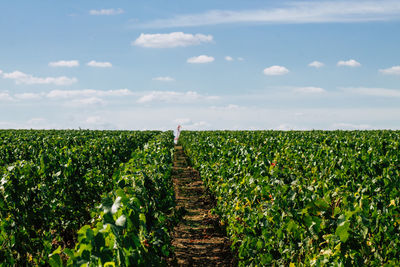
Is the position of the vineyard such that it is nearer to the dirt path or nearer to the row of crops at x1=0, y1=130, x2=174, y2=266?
the row of crops at x1=0, y1=130, x2=174, y2=266

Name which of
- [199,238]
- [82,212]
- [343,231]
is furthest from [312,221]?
→ [82,212]

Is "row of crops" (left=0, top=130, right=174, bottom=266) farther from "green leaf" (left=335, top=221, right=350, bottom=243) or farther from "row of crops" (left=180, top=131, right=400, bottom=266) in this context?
"green leaf" (left=335, top=221, right=350, bottom=243)

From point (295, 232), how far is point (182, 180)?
1348 centimetres

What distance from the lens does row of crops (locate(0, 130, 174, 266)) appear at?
3.04 metres

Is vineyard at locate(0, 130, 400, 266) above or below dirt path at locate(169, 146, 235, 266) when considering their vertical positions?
above

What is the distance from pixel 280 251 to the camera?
5.09 metres

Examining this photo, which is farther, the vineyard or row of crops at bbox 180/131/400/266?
row of crops at bbox 180/131/400/266

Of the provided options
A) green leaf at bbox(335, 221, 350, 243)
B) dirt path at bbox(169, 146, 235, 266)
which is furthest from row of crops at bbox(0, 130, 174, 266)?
A: green leaf at bbox(335, 221, 350, 243)

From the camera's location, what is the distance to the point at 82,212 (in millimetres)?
9297

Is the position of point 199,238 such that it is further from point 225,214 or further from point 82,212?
point 82,212

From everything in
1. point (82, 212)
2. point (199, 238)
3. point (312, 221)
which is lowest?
point (199, 238)

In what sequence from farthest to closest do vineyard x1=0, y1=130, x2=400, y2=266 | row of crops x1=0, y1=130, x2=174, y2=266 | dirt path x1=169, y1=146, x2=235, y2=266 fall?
1. dirt path x1=169, y1=146, x2=235, y2=266
2. vineyard x1=0, y1=130, x2=400, y2=266
3. row of crops x1=0, y1=130, x2=174, y2=266

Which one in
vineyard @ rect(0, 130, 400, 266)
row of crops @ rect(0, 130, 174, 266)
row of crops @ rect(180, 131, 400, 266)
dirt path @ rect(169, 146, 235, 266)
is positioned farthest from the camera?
dirt path @ rect(169, 146, 235, 266)

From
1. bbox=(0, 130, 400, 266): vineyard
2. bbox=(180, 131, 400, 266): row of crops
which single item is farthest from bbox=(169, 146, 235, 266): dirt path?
bbox=(180, 131, 400, 266): row of crops
